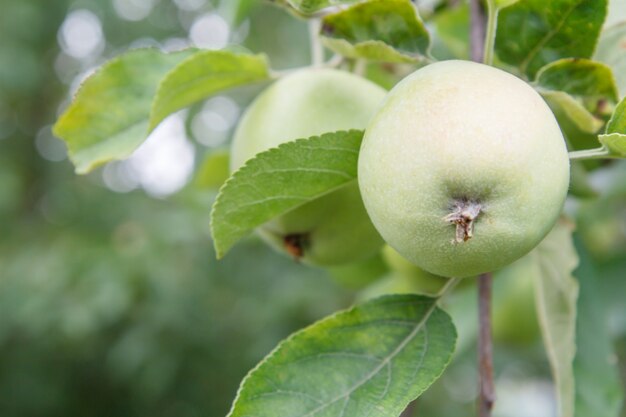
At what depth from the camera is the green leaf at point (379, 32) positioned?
0.82m

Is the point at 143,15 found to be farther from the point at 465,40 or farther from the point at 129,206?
the point at 465,40

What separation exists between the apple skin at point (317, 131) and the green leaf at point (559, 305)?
10.8 inches

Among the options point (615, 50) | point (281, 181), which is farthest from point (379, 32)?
point (615, 50)

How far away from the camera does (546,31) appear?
84 cm

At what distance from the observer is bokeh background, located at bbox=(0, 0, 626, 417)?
274cm

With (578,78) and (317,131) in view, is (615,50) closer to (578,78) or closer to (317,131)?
(578,78)

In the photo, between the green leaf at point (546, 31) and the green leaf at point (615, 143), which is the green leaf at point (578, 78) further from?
the green leaf at point (615, 143)

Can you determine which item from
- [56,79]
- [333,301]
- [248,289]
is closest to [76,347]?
[248,289]

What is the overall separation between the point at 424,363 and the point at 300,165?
0.25 m

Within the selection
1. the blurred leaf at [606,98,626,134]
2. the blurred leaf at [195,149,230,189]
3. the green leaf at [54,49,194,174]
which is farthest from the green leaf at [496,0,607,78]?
the blurred leaf at [195,149,230,189]

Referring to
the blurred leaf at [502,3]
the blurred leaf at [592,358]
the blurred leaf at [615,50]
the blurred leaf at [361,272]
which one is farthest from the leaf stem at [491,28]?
the blurred leaf at [361,272]

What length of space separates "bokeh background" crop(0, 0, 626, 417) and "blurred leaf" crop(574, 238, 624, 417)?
1.32 feet

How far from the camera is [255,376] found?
2.53 ft

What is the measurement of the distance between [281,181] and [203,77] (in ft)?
0.77
